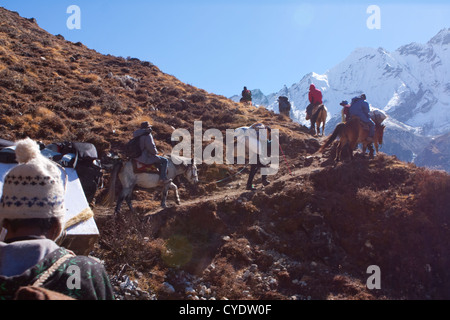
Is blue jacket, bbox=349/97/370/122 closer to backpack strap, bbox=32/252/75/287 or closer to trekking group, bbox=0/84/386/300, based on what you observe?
trekking group, bbox=0/84/386/300

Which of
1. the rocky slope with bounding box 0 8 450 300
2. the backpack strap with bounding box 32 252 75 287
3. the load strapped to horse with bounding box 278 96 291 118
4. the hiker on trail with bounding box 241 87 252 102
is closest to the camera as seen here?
the backpack strap with bounding box 32 252 75 287

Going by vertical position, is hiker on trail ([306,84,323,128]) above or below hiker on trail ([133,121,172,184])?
above

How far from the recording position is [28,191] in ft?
6.75

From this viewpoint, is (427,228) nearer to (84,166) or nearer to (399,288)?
(399,288)

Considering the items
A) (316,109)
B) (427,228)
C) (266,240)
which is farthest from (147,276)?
(316,109)

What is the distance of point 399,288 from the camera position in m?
7.02

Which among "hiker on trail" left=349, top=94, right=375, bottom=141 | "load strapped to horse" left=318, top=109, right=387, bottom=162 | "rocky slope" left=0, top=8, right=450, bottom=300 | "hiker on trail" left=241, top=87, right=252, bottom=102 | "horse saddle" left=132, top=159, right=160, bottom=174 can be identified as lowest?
"rocky slope" left=0, top=8, right=450, bottom=300

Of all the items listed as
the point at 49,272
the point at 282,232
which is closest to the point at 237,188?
the point at 282,232

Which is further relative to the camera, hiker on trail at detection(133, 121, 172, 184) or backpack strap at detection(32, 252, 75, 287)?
hiker on trail at detection(133, 121, 172, 184)

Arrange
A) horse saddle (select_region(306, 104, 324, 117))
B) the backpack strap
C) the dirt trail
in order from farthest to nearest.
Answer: horse saddle (select_region(306, 104, 324, 117)), the dirt trail, the backpack strap

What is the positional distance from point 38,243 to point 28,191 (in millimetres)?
322

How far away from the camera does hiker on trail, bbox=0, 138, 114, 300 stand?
185cm

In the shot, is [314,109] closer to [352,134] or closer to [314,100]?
[314,100]

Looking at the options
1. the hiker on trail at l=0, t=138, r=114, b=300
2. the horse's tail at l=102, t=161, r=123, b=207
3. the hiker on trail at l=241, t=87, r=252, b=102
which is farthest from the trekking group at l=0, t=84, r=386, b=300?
the hiker on trail at l=241, t=87, r=252, b=102
